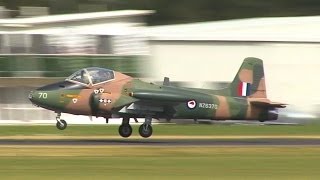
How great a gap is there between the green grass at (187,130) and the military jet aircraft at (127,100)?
4.96 m

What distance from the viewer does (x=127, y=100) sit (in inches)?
1169

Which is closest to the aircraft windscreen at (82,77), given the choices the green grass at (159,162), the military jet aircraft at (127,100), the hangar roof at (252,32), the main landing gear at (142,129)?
the military jet aircraft at (127,100)

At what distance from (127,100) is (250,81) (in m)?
6.67

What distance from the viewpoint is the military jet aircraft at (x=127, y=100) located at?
96.6 ft

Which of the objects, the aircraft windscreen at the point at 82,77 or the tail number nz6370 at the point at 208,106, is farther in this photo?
the tail number nz6370 at the point at 208,106

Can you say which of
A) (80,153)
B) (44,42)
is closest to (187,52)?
(44,42)

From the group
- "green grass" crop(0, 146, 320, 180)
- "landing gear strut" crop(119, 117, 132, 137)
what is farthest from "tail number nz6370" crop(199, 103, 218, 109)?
"green grass" crop(0, 146, 320, 180)

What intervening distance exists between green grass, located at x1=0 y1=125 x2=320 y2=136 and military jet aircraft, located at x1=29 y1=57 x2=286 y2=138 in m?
4.96

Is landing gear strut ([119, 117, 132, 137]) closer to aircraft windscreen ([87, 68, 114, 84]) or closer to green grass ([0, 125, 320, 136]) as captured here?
aircraft windscreen ([87, 68, 114, 84])


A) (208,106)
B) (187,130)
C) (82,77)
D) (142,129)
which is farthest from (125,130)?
(187,130)

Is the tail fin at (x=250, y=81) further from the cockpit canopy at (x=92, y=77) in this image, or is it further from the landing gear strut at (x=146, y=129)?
the cockpit canopy at (x=92, y=77)

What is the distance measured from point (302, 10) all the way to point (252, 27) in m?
48.7

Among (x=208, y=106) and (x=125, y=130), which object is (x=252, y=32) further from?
(x=125, y=130)

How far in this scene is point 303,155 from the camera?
24.0m
